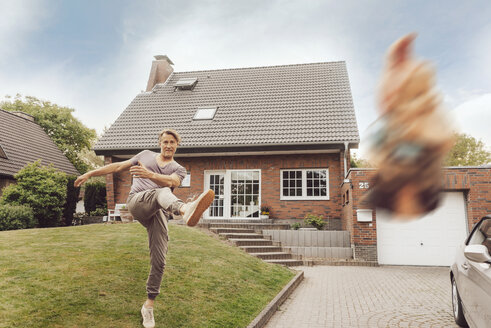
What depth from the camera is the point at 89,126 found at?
3650cm

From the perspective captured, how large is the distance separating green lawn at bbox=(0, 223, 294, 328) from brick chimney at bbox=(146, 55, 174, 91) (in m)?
14.4

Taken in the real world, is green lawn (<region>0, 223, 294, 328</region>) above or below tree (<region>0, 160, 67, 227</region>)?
below

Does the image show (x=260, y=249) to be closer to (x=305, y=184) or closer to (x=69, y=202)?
(x=305, y=184)

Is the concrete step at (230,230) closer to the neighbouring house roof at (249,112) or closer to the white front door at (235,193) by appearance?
the white front door at (235,193)

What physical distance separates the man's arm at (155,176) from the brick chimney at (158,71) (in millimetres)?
19198

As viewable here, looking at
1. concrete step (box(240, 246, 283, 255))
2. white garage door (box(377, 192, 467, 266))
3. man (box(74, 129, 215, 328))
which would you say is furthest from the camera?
concrete step (box(240, 246, 283, 255))

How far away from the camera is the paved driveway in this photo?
6.36 meters

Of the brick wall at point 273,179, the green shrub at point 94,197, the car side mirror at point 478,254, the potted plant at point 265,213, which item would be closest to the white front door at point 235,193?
the brick wall at point 273,179

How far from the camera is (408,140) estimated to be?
1.24 meters

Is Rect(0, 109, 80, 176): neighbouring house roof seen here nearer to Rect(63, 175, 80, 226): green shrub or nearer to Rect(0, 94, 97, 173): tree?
Rect(63, 175, 80, 226): green shrub

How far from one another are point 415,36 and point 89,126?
38.5 meters

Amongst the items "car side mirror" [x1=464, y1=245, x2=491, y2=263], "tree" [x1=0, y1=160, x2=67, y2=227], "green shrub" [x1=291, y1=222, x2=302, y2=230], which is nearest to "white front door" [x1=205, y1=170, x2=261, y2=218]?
"green shrub" [x1=291, y1=222, x2=302, y2=230]

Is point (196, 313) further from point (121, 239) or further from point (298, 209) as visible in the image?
point (298, 209)

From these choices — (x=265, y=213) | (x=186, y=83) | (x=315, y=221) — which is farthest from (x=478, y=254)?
(x=186, y=83)
